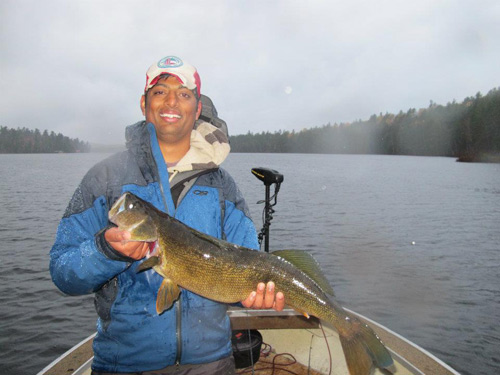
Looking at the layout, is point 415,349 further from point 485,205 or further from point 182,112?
point 485,205

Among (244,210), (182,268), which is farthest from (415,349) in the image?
(182,268)

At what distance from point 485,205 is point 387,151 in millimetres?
122943

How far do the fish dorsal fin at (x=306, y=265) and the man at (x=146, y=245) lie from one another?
0.29m

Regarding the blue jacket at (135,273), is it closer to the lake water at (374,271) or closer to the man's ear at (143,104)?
the man's ear at (143,104)

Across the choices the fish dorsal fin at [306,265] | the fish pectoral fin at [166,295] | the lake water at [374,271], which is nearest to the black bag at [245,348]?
the fish dorsal fin at [306,265]

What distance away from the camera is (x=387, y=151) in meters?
145

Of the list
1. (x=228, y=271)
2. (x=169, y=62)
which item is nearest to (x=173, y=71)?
(x=169, y=62)

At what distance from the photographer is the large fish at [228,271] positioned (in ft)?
8.45

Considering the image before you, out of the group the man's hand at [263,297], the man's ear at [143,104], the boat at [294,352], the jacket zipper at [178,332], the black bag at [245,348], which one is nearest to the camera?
the jacket zipper at [178,332]

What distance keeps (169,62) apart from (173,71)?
13 centimetres

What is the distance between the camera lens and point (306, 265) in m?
3.20

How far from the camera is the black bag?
4.95 m

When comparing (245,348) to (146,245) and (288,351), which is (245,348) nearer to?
(288,351)

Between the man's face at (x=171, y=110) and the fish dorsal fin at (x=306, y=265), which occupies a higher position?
the man's face at (x=171, y=110)
